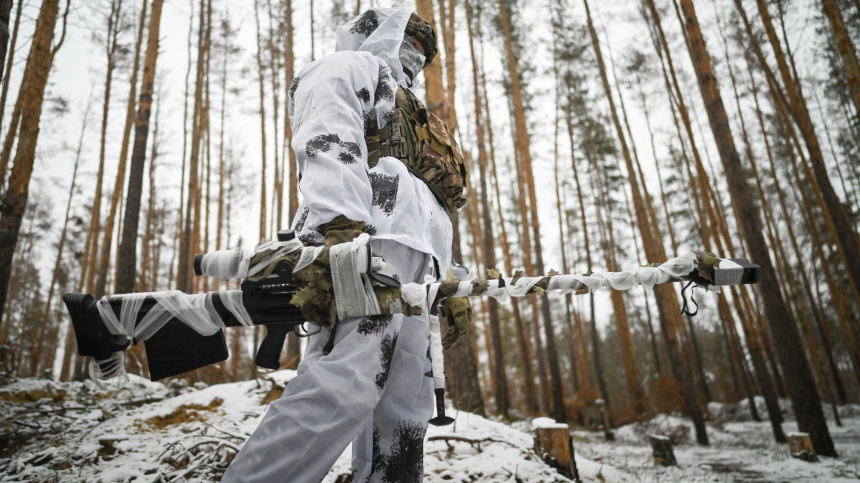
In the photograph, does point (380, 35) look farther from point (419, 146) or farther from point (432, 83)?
point (432, 83)

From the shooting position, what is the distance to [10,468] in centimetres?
240

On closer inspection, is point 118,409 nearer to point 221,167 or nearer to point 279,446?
point 279,446

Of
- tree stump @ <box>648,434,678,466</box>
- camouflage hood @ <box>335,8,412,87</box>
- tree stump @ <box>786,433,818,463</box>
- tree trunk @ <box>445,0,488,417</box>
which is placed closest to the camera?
camouflage hood @ <box>335,8,412,87</box>

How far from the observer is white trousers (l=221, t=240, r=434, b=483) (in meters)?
1.03

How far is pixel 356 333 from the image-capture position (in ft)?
4.02

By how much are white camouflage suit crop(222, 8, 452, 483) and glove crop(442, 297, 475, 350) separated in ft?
0.38

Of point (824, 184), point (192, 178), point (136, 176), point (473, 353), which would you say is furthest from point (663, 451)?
point (192, 178)

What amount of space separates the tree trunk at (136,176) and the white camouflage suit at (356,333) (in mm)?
5460

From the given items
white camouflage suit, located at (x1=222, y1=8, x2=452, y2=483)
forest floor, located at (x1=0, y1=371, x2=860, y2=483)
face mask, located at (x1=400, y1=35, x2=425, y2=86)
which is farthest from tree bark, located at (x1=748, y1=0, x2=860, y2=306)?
white camouflage suit, located at (x1=222, y1=8, x2=452, y2=483)

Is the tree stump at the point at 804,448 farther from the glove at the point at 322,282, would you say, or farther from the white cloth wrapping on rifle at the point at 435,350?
the glove at the point at 322,282

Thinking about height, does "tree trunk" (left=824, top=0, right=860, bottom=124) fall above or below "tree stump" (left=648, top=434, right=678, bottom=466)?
above

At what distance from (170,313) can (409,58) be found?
1475mm

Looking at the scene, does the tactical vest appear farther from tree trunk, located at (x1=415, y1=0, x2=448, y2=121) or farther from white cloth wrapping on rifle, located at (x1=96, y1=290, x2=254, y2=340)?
tree trunk, located at (x1=415, y1=0, x2=448, y2=121)

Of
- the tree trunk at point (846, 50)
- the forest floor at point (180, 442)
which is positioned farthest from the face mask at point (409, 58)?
the tree trunk at point (846, 50)
